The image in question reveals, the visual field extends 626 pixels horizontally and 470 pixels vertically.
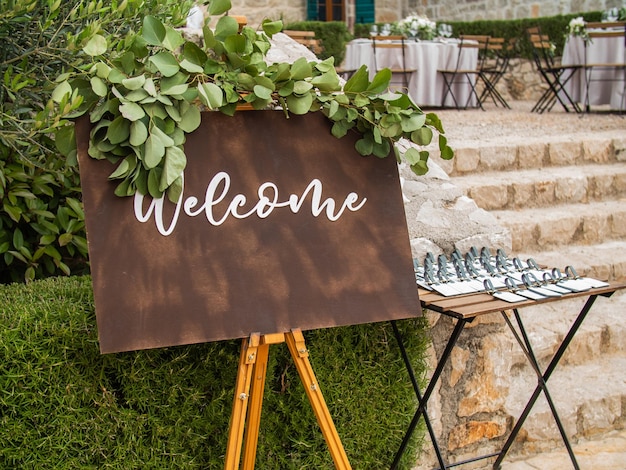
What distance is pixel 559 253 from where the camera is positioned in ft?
13.1

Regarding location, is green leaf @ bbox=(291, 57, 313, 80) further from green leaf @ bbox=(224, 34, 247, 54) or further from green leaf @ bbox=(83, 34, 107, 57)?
green leaf @ bbox=(83, 34, 107, 57)

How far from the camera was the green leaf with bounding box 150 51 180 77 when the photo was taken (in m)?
1.58

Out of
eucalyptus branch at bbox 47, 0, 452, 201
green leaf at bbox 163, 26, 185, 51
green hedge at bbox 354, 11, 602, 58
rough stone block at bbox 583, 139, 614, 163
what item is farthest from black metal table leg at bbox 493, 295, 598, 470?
green hedge at bbox 354, 11, 602, 58

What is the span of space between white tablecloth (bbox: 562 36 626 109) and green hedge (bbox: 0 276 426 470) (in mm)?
6040

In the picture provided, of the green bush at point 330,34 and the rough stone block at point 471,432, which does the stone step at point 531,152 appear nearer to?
the rough stone block at point 471,432

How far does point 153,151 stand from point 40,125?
0.36m

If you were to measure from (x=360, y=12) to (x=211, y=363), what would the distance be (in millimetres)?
12893

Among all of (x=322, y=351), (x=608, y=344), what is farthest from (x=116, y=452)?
(x=608, y=344)

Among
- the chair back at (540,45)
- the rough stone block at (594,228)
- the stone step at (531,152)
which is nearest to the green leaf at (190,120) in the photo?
the stone step at (531,152)

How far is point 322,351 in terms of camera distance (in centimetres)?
218

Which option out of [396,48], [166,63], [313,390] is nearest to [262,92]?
[166,63]

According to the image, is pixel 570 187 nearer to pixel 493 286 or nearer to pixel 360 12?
pixel 493 286

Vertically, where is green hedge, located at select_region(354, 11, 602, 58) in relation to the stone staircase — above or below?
above

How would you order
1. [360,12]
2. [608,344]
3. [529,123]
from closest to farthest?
[608,344] → [529,123] → [360,12]
